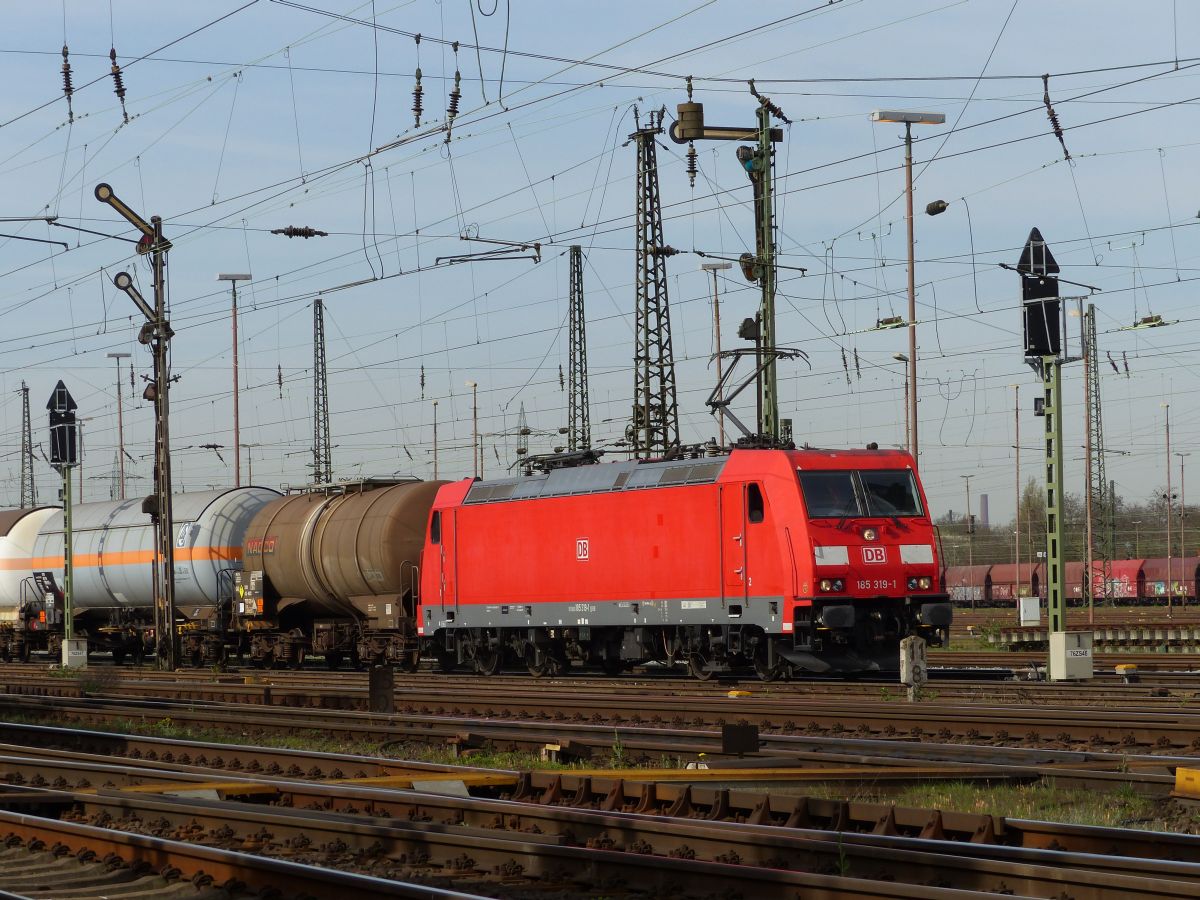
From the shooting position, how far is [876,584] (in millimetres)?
23766

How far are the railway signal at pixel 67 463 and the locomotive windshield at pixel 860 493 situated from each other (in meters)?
20.4

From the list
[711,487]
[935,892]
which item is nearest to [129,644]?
[711,487]

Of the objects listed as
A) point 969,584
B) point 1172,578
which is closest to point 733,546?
point 1172,578

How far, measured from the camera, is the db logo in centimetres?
2380

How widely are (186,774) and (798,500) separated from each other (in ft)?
38.1

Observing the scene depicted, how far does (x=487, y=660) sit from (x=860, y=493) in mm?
9774

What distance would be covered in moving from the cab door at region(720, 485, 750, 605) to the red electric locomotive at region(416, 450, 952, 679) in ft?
0.07

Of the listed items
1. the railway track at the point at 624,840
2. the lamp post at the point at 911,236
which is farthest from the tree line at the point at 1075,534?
the railway track at the point at 624,840

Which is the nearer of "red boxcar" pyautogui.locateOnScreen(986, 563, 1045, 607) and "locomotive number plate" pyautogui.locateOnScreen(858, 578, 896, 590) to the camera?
"locomotive number plate" pyautogui.locateOnScreen(858, 578, 896, 590)

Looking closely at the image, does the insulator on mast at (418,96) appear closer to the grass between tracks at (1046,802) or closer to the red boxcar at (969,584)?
the grass between tracks at (1046,802)

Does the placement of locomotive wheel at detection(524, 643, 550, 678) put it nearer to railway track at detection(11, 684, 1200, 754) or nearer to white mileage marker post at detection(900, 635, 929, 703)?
railway track at detection(11, 684, 1200, 754)

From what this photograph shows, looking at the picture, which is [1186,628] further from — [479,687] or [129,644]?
[129,644]

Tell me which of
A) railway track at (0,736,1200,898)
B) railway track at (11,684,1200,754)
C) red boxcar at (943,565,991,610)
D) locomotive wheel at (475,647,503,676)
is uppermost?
railway track at (0,736,1200,898)

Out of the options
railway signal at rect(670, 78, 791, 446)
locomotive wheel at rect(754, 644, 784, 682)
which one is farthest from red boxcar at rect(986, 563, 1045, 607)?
locomotive wheel at rect(754, 644, 784, 682)
